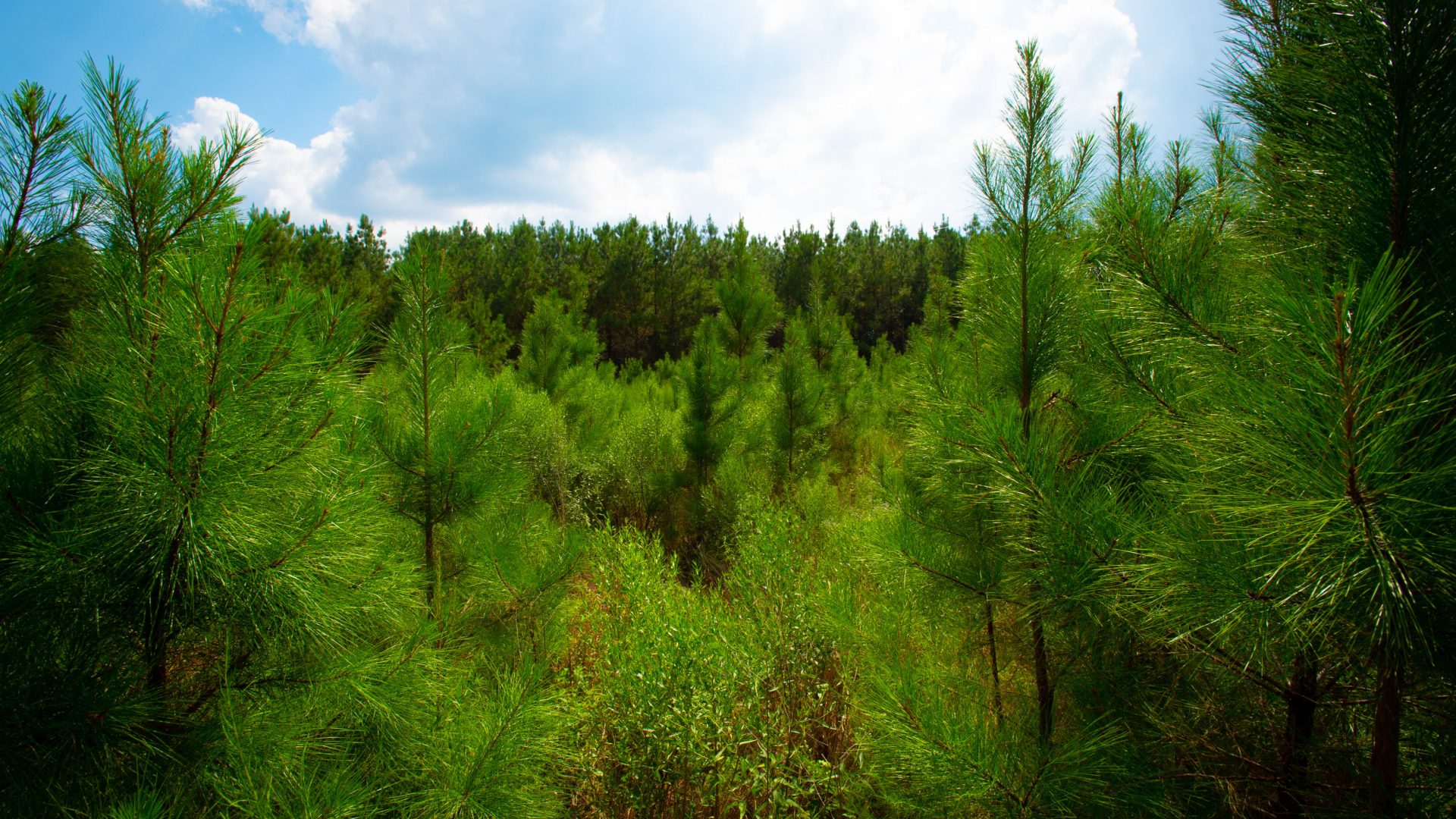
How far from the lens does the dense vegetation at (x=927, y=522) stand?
3.17 ft

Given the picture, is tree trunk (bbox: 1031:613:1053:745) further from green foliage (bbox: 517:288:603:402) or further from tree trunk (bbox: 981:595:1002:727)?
green foliage (bbox: 517:288:603:402)

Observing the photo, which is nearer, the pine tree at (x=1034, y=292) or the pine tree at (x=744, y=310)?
the pine tree at (x=1034, y=292)

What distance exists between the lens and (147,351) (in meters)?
1.29

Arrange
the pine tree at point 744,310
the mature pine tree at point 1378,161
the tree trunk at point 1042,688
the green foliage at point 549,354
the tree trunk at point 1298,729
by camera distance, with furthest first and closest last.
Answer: the green foliage at point 549,354 < the pine tree at point 744,310 < the tree trunk at point 1042,688 < the tree trunk at point 1298,729 < the mature pine tree at point 1378,161

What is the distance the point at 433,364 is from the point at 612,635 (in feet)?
5.69

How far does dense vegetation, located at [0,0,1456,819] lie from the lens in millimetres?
965

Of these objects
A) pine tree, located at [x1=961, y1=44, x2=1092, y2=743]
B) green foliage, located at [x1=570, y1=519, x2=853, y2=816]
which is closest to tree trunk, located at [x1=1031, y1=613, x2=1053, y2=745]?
pine tree, located at [x1=961, y1=44, x2=1092, y2=743]

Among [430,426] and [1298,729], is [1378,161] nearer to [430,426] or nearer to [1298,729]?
[1298,729]

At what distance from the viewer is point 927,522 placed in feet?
7.70

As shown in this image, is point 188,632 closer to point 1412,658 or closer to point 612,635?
point 612,635

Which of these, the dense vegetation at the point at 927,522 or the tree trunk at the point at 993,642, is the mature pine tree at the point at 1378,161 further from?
the tree trunk at the point at 993,642

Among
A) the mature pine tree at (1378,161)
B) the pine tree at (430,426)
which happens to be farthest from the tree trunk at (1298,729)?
the pine tree at (430,426)

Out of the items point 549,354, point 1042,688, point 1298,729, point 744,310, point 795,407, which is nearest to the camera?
point 1298,729

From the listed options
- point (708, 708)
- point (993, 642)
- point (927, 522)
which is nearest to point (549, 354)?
point (708, 708)
